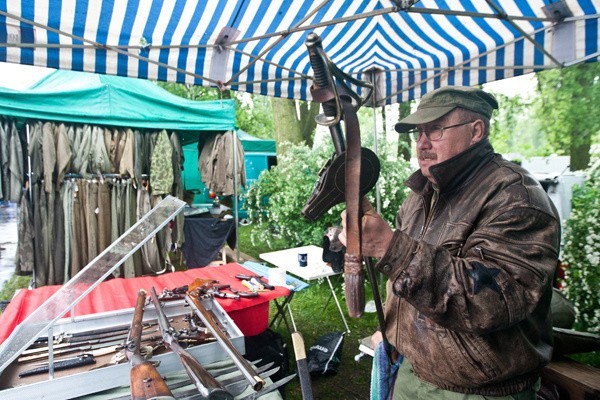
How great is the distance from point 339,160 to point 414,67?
3.69 metres

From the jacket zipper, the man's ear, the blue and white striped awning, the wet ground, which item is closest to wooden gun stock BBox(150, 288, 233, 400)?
the jacket zipper

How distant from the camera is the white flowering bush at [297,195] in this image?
6367 mm

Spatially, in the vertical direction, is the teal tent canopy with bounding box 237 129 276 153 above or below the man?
above

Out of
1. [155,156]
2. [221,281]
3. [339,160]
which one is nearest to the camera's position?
[339,160]

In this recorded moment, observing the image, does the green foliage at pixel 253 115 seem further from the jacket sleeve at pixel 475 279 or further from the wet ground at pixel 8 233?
the jacket sleeve at pixel 475 279

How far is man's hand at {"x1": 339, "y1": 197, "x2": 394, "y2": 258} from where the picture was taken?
120 cm

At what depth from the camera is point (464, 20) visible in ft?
11.2

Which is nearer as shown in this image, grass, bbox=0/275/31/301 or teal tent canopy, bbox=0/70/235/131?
teal tent canopy, bbox=0/70/235/131

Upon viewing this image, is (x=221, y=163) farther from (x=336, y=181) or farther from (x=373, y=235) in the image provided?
(x=373, y=235)

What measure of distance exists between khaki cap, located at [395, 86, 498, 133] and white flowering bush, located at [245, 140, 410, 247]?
438cm

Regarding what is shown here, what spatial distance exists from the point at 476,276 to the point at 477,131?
790 mm

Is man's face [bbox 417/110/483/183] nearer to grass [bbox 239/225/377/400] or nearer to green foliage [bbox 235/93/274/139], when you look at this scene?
grass [bbox 239/225/377/400]

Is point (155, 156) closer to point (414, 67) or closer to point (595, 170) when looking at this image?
point (414, 67)

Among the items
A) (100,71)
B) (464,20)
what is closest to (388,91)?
(464,20)
